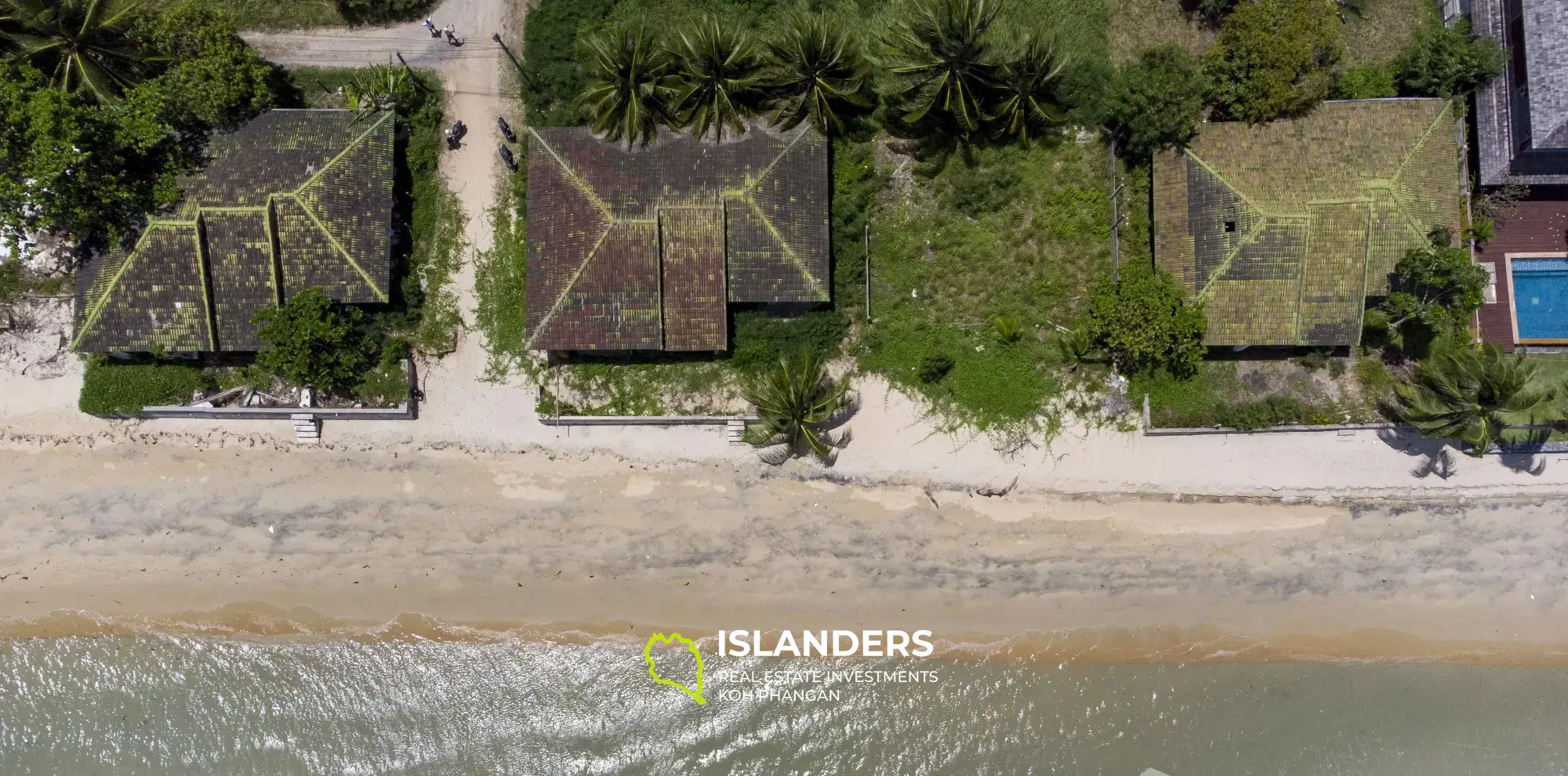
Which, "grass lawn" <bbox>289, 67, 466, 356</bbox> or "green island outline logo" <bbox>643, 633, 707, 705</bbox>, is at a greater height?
"grass lawn" <bbox>289, 67, 466, 356</bbox>

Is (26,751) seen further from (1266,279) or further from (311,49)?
(1266,279)

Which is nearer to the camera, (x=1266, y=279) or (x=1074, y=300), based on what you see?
(x=1266, y=279)

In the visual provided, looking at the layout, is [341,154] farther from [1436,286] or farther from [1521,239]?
[1521,239]

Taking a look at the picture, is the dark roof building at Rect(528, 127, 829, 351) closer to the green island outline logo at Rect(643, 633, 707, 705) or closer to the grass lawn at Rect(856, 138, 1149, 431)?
the grass lawn at Rect(856, 138, 1149, 431)

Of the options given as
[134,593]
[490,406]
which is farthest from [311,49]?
[134,593]

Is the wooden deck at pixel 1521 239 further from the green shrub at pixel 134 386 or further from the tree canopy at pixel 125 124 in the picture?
the green shrub at pixel 134 386

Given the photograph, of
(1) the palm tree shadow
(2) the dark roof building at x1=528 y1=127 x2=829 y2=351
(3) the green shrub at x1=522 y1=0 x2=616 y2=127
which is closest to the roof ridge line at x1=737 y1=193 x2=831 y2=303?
(2) the dark roof building at x1=528 y1=127 x2=829 y2=351

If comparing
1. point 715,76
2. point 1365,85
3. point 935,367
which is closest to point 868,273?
point 935,367
